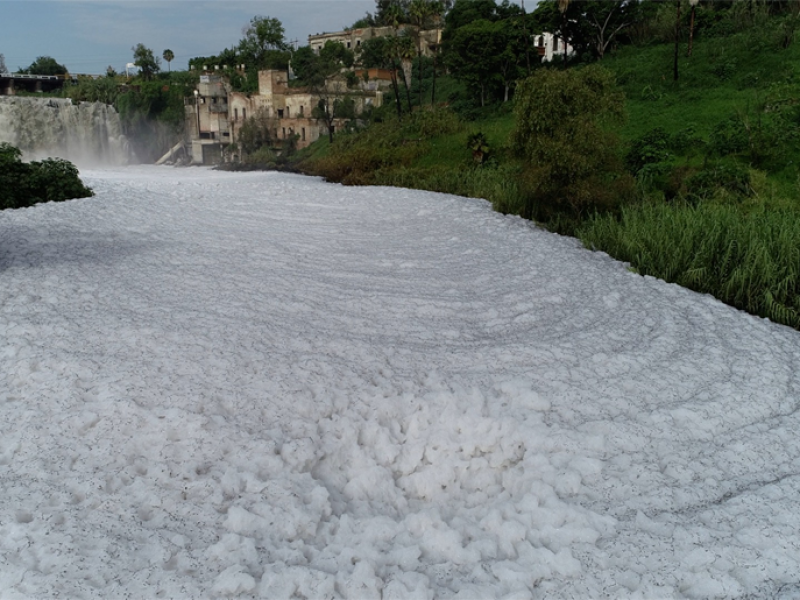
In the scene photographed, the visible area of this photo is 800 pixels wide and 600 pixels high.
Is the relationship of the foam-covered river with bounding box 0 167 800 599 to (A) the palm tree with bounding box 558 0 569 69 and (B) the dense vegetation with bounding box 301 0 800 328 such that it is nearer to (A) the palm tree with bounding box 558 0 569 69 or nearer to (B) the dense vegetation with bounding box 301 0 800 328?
(B) the dense vegetation with bounding box 301 0 800 328

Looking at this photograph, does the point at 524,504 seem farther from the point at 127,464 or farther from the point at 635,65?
the point at 635,65

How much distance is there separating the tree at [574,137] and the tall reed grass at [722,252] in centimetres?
105

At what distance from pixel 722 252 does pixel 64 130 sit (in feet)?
129

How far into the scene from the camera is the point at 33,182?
937 centimetres

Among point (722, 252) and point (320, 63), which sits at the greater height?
point (320, 63)

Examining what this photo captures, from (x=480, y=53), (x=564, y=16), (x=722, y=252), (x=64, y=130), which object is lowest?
(x=722, y=252)

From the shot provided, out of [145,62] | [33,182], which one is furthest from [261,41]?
[33,182]

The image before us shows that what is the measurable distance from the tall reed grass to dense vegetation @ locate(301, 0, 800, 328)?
1 cm

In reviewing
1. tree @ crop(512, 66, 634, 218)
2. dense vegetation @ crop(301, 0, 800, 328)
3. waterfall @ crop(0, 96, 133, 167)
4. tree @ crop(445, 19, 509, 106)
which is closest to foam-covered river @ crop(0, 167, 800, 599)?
dense vegetation @ crop(301, 0, 800, 328)

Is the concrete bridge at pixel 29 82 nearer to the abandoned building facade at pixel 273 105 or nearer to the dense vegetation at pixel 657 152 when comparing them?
the abandoned building facade at pixel 273 105

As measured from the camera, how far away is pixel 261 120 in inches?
1332

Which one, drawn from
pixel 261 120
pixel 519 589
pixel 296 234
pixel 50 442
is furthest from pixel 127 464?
pixel 261 120

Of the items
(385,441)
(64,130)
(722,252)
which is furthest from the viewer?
(64,130)

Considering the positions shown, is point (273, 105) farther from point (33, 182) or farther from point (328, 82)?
point (33, 182)
